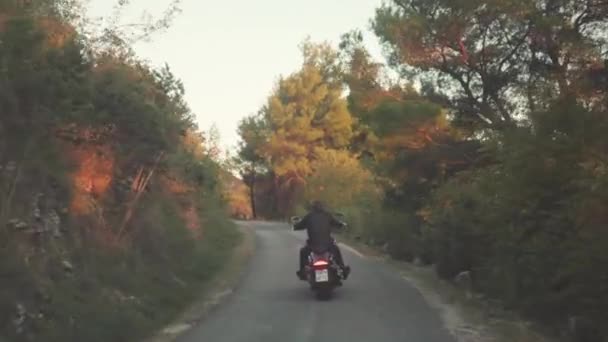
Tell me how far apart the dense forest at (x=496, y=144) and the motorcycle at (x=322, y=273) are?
3.03 m

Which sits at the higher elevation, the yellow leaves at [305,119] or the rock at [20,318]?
the yellow leaves at [305,119]

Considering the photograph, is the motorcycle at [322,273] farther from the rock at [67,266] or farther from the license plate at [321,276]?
the rock at [67,266]

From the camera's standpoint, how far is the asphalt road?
11.8 metres

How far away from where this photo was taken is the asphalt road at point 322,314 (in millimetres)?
11758

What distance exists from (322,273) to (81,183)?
494 cm

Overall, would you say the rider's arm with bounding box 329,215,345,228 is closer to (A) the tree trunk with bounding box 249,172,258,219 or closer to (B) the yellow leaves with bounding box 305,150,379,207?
(B) the yellow leaves with bounding box 305,150,379,207

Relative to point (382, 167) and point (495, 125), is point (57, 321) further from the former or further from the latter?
point (382, 167)

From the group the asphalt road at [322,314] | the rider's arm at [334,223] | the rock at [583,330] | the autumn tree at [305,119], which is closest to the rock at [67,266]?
the asphalt road at [322,314]

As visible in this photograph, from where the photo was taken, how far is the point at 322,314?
14.0 m

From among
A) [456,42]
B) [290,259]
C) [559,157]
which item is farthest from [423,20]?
[559,157]

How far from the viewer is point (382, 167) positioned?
1024 inches

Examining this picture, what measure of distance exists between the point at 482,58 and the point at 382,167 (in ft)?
18.7

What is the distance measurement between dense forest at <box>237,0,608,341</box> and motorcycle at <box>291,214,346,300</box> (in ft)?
9.95

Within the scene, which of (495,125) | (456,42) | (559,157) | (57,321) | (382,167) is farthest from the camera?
(382,167)
